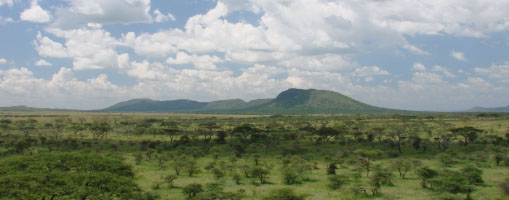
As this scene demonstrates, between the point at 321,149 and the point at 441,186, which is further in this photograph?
the point at 321,149

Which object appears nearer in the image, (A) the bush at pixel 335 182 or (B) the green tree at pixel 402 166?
(A) the bush at pixel 335 182

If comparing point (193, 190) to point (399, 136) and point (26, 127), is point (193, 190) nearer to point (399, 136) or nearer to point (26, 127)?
point (399, 136)

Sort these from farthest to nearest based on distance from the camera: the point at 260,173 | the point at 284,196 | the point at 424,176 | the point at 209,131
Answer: the point at 209,131 → the point at 260,173 → the point at 424,176 → the point at 284,196

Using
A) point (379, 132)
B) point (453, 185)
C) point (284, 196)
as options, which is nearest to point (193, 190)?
point (284, 196)

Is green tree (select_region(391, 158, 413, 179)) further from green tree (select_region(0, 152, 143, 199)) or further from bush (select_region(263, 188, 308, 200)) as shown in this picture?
green tree (select_region(0, 152, 143, 199))

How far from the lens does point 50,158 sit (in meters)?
26.8

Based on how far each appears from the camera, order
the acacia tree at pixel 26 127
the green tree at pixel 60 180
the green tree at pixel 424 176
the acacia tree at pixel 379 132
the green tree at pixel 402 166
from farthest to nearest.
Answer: the acacia tree at pixel 26 127, the acacia tree at pixel 379 132, the green tree at pixel 402 166, the green tree at pixel 424 176, the green tree at pixel 60 180

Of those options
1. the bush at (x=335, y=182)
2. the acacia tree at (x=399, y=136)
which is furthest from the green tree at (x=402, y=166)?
the acacia tree at (x=399, y=136)

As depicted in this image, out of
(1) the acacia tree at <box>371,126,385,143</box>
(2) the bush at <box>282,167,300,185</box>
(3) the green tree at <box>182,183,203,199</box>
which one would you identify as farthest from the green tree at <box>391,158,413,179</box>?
(1) the acacia tree at <box>371,126,385,143</box>

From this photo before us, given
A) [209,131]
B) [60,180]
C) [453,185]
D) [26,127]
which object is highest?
[60,180]

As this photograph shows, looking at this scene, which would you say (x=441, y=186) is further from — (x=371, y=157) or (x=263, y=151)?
(x=263, y=151)

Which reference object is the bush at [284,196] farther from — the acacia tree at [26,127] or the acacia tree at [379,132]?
the acacia tree at [26,127]

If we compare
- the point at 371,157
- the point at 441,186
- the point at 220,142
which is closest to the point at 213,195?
the point at 441,186

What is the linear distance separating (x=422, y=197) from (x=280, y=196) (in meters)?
13.9
